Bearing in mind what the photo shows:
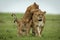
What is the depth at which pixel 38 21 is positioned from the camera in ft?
22.7

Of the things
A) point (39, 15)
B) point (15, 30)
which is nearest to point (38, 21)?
point (39, 15)

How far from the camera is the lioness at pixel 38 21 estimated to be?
273 inches

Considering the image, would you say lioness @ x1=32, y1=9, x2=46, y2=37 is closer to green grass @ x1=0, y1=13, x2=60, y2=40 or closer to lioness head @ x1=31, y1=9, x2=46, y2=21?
lioness head @ x1=31, y1=9, x2=46, y2=21

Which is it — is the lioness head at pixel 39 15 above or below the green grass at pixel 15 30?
above

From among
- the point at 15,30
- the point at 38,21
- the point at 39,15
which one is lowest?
the point at 15,30

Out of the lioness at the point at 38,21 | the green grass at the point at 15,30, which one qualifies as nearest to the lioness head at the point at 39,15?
the lioness at the point at 38,21

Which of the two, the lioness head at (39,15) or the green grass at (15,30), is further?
the lioness head at (39,15)

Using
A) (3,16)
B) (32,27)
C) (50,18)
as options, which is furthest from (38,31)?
(50,18)

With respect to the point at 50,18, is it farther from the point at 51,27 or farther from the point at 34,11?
the point at 34,11

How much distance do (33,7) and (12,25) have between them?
94 cm

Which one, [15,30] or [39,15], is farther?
[15,30]

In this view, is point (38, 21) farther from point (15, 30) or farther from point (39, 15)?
point (15, 30)

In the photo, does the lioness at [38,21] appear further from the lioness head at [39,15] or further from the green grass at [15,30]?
the green grass at [15,30]

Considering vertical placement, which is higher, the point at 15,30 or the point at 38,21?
the point at 38,21
